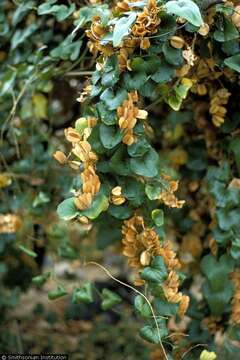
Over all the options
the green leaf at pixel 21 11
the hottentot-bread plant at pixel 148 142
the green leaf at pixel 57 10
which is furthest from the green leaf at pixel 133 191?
the green leaf at pixel 21 11

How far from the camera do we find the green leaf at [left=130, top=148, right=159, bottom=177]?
41.9 inches

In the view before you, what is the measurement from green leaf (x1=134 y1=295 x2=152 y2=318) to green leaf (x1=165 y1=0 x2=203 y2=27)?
49cm

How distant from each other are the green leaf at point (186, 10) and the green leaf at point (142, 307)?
49 cm

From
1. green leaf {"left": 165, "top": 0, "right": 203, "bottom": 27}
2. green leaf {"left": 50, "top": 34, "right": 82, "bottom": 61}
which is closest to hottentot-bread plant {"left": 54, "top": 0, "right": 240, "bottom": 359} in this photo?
green leaf {"left": 165, "top": 0, "right": 203, "bottom": 27}

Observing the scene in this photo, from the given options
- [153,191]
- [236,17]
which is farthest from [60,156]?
[236,17]

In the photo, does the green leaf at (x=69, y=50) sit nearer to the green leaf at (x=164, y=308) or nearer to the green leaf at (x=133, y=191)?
the green leaf at (x=133, y=191)

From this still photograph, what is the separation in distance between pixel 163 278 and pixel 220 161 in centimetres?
41

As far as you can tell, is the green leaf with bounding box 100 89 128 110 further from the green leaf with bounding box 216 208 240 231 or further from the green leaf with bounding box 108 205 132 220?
the green leaf with bounding box 216 208 240 231

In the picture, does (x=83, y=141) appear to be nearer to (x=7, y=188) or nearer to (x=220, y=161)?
(x=220, y=161)

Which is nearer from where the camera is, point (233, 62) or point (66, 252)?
point (233, 62)

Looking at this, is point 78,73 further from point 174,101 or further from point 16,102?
point 174,101

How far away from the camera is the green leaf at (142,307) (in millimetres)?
1097

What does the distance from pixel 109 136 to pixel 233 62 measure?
0.28m

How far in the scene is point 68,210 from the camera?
1042 millimetres
